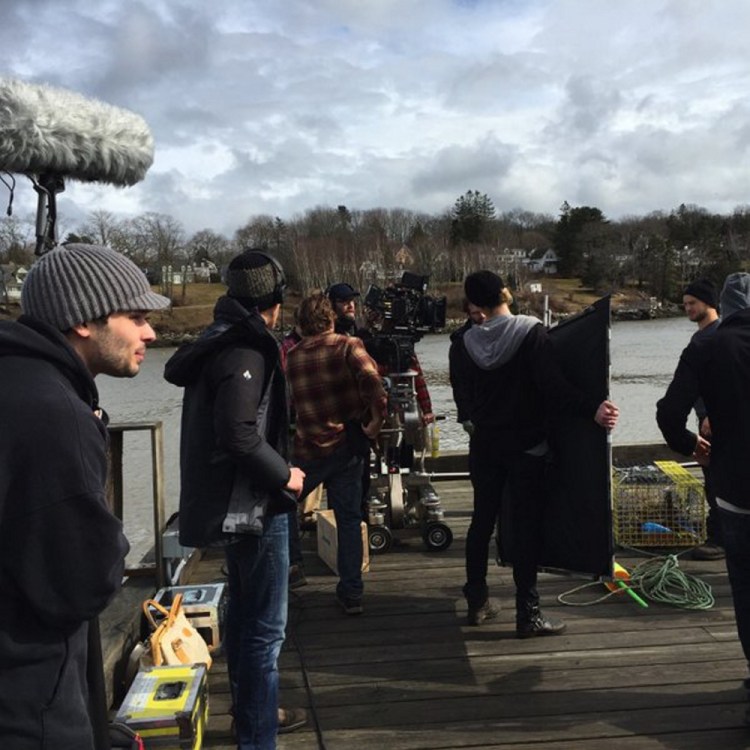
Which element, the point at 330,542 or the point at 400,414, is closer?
the point at 330,542

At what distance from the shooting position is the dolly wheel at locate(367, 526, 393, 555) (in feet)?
14.8

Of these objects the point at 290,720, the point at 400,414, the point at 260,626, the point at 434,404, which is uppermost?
the point at 400,414

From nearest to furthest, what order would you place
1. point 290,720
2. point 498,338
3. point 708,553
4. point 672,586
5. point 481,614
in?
point 290,720 → point 498,338 → point 481,614 → point 672,586 → point 708,553

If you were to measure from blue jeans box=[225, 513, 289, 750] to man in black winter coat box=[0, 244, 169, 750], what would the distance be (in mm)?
974

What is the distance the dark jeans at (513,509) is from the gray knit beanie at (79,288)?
2.07 meters

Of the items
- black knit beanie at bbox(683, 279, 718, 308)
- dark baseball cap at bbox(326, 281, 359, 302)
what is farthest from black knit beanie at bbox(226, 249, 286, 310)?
black knit beanie at bbox(683, 279, 718, 308)

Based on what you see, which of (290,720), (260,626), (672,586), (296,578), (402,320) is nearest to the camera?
(260,626)

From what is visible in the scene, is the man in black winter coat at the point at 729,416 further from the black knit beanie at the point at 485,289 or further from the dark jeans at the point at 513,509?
the black knit beanie at the point at 485,289

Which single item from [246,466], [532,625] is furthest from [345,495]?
[246,466]

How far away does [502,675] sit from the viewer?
9.78 feet

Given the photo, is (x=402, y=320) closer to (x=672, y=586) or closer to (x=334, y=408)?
(x=334, y=408)

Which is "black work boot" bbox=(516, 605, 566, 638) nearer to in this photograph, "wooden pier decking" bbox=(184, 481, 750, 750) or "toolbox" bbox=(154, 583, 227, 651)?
"wooden pier decking" bbox=(184, 481, 750, 750)

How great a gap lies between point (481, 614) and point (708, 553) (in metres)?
1.53

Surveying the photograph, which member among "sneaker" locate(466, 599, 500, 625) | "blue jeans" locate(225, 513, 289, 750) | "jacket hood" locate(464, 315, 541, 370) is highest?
"jacket hood" locate(464, 315, 541, 370)
